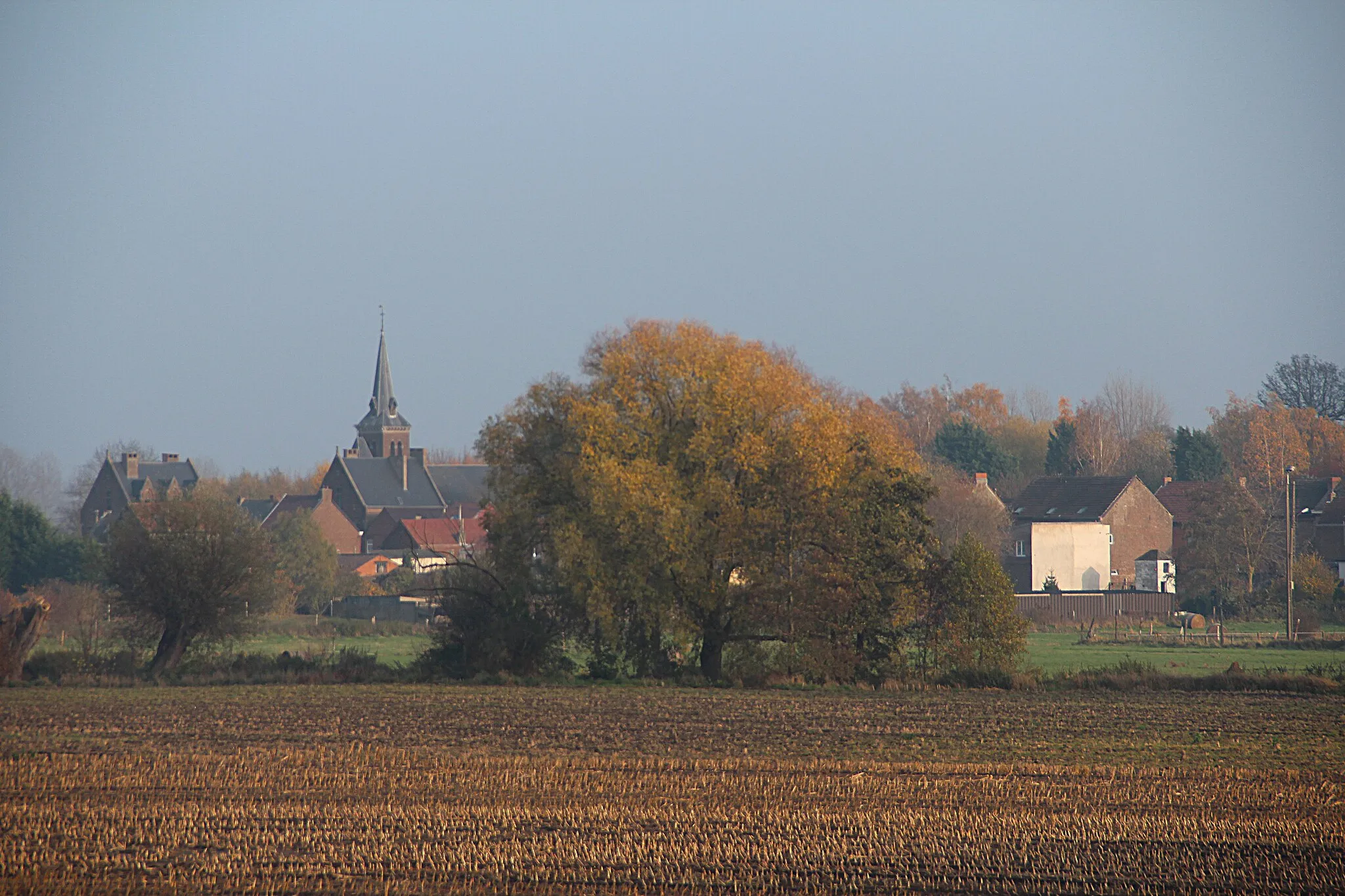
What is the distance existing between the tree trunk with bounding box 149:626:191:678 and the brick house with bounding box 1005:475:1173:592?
165ft

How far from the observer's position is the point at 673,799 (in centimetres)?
1700

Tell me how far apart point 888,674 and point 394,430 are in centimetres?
10156

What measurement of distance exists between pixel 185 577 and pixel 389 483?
8368 centimetres

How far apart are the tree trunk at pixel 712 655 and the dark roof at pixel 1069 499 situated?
43827mm

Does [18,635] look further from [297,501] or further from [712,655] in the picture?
[297,501]

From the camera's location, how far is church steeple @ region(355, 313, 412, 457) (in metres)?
131

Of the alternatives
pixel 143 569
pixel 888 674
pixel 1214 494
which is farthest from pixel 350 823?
pixel 1214 494

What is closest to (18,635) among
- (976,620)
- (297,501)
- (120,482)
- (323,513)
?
(976,620)

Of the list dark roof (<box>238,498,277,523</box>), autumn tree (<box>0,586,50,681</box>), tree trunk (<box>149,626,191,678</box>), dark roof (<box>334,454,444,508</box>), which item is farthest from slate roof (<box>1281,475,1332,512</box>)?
dark roof (<box>238,498,277,523</box>)

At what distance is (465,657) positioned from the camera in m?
37.2

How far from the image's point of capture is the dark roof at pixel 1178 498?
82.8 m

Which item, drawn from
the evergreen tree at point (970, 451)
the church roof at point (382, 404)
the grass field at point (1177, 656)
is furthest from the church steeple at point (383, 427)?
the grass field at point (1177, 656)

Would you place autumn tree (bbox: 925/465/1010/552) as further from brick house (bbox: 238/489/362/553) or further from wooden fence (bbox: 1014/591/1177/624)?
brick house (bbox: 238/489/362/553)

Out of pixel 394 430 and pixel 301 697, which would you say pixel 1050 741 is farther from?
pixel 394 430
